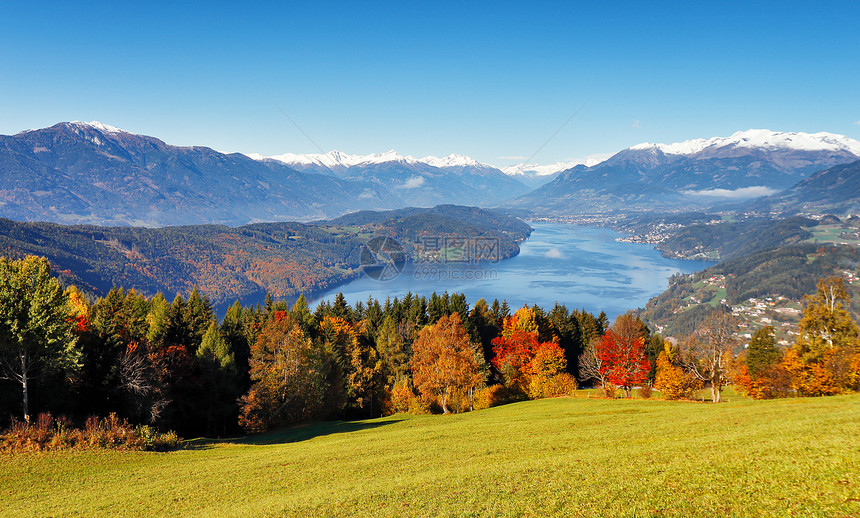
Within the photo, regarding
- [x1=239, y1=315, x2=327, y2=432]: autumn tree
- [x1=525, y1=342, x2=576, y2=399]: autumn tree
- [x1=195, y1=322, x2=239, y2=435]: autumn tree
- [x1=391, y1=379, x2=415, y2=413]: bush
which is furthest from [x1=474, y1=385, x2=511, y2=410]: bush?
[x1=195, y1=322, x2=239, y2=435]: autumn tree

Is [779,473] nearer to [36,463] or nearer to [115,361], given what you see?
[36,463]

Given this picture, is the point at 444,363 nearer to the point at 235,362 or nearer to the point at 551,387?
the point at 551,387

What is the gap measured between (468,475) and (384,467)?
408 cm

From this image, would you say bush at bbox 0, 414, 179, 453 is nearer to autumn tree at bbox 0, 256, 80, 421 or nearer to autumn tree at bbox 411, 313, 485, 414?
autumn tree at bbox 0, 256, 80, 421

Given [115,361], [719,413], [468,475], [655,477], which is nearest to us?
[655,477]

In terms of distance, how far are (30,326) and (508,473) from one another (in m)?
24.5

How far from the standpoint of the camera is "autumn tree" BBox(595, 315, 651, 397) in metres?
41.7

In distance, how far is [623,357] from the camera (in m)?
43.0

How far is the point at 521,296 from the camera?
142750 millimetres

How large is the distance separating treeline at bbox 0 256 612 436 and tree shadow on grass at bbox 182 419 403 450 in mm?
1293

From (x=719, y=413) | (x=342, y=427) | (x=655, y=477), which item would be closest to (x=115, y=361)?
(x=342, y=427)

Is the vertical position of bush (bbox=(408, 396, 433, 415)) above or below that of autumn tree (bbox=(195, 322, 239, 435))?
below

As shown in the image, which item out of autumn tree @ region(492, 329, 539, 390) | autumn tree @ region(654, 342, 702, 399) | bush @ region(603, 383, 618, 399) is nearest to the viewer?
autumn tree @ region(654, 342, 702, 399)

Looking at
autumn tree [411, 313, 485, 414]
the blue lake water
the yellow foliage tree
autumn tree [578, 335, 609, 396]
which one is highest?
autumn tree [411, 313, 485, 414]
